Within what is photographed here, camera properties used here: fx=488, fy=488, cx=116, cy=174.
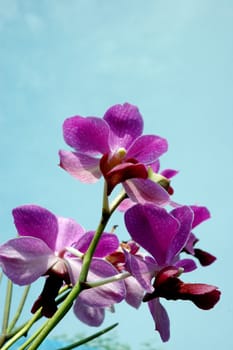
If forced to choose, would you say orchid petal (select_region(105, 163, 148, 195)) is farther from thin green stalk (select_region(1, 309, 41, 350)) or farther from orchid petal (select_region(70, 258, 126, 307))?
thin green stalk (select_region(1, 309, 41, 350))

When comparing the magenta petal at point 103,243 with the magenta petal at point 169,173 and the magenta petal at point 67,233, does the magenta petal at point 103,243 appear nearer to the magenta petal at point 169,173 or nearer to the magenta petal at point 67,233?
the magenta petal at point 67,233

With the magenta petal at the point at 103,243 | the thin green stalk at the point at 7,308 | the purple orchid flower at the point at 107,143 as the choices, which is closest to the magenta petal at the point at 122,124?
the purple orchid flower at the point at 107,143

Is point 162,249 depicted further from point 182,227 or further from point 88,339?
point 88,339

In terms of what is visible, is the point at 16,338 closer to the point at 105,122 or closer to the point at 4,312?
the point at 4,312

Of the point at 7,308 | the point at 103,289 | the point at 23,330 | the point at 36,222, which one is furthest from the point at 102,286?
the point at 7,308

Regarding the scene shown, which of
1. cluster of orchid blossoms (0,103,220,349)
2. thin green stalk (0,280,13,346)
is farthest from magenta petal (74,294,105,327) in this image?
thin green stalk (0,280,13,346)

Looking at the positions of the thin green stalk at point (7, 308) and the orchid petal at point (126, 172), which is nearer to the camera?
the orchid petal at point (126, 172)
